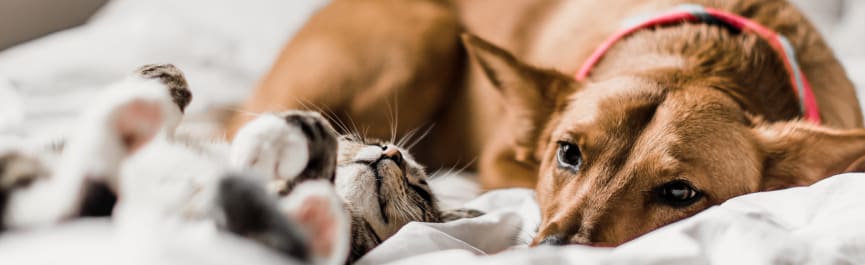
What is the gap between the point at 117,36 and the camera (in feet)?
6.38

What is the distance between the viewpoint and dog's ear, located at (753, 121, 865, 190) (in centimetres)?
119

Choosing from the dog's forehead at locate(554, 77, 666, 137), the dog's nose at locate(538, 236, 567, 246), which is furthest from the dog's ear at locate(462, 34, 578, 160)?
the dog's nose at locate(538, 236, 567, 246)

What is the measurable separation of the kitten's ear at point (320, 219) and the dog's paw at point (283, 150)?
53 mm

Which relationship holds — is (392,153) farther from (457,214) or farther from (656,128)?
(656,128)

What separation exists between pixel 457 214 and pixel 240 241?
627 millimetres

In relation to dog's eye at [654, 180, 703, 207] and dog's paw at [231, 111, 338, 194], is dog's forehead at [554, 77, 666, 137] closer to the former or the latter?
dog's eye at [654, 180, 703, 207]

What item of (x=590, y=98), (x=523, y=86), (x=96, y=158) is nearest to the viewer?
(x=96, y=158)

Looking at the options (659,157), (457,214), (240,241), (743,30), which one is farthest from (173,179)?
(743,30)

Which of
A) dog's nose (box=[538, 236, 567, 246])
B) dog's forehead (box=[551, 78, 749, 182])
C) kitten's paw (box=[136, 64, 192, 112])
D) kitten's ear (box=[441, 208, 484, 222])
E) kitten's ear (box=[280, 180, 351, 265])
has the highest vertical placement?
kitten's paw (box=[136, 64, 192, 112])

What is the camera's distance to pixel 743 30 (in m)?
1.51

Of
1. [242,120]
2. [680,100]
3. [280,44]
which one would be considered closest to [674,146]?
[680,100]

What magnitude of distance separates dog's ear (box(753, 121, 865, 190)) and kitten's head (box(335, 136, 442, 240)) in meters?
0.52

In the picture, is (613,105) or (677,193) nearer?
(677,193)

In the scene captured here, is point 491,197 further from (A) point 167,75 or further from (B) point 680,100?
(A) point 167,75
